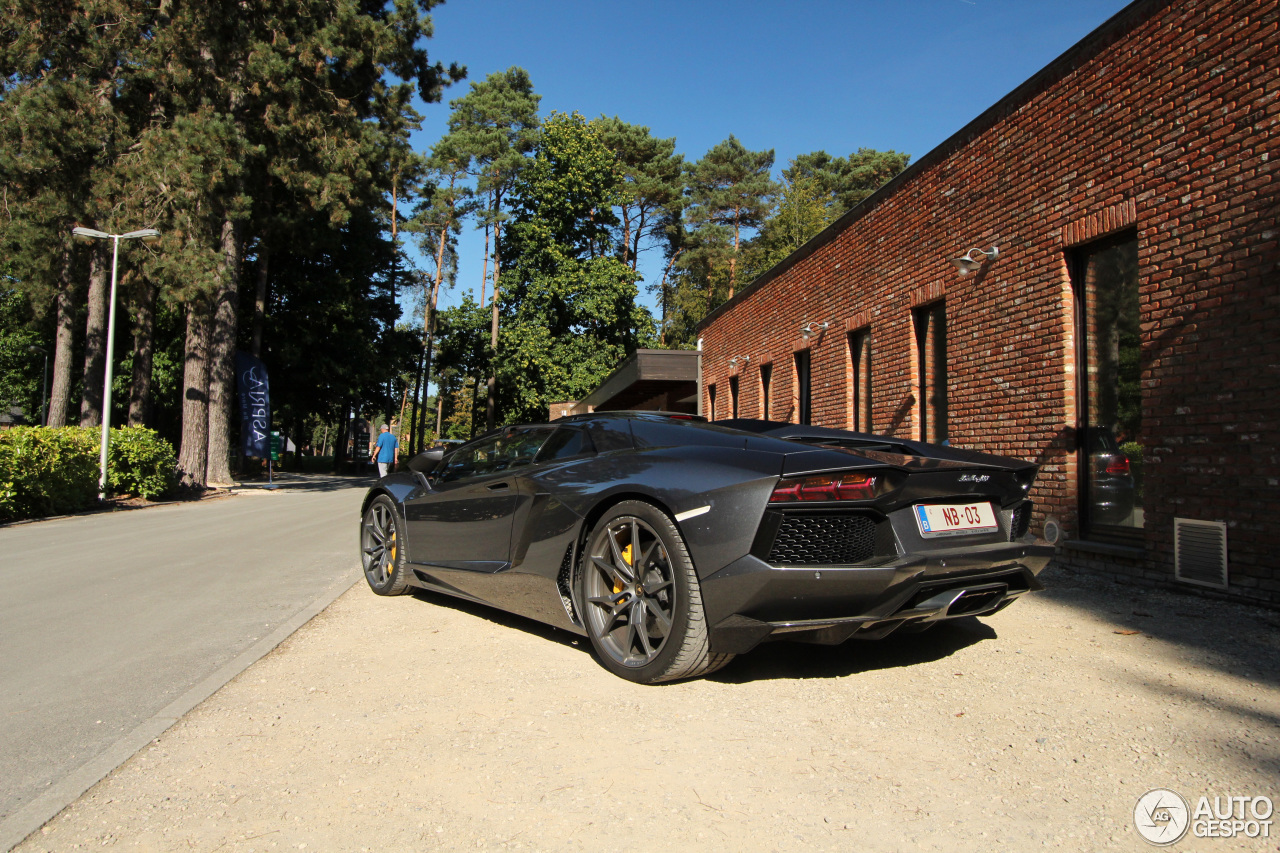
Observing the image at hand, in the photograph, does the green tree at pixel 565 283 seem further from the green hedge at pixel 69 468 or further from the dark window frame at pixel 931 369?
the dark window frame at pixel 931 369

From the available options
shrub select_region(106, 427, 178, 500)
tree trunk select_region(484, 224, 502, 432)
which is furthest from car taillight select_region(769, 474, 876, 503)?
tree trunk select_region(484, 224, 502, 432)

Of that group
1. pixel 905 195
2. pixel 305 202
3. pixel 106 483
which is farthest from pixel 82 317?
pixel 905 195

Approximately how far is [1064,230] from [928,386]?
9.20 feet

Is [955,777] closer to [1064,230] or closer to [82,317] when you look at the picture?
[1064,230]

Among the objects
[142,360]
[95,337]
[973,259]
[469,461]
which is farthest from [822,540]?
[142,360]

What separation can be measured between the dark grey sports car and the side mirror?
4.06 feet

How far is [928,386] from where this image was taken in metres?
9.13

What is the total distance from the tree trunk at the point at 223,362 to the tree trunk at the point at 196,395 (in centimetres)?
23

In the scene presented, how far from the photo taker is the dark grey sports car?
3.03 m

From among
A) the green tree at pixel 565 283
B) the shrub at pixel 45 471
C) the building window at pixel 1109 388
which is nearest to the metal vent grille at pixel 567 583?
the building window at pixel 1109 388

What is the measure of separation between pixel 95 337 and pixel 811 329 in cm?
1886

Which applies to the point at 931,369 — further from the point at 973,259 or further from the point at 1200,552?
the point at 1200,552

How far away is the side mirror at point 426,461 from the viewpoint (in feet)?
17.9

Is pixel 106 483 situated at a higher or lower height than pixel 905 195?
lower
